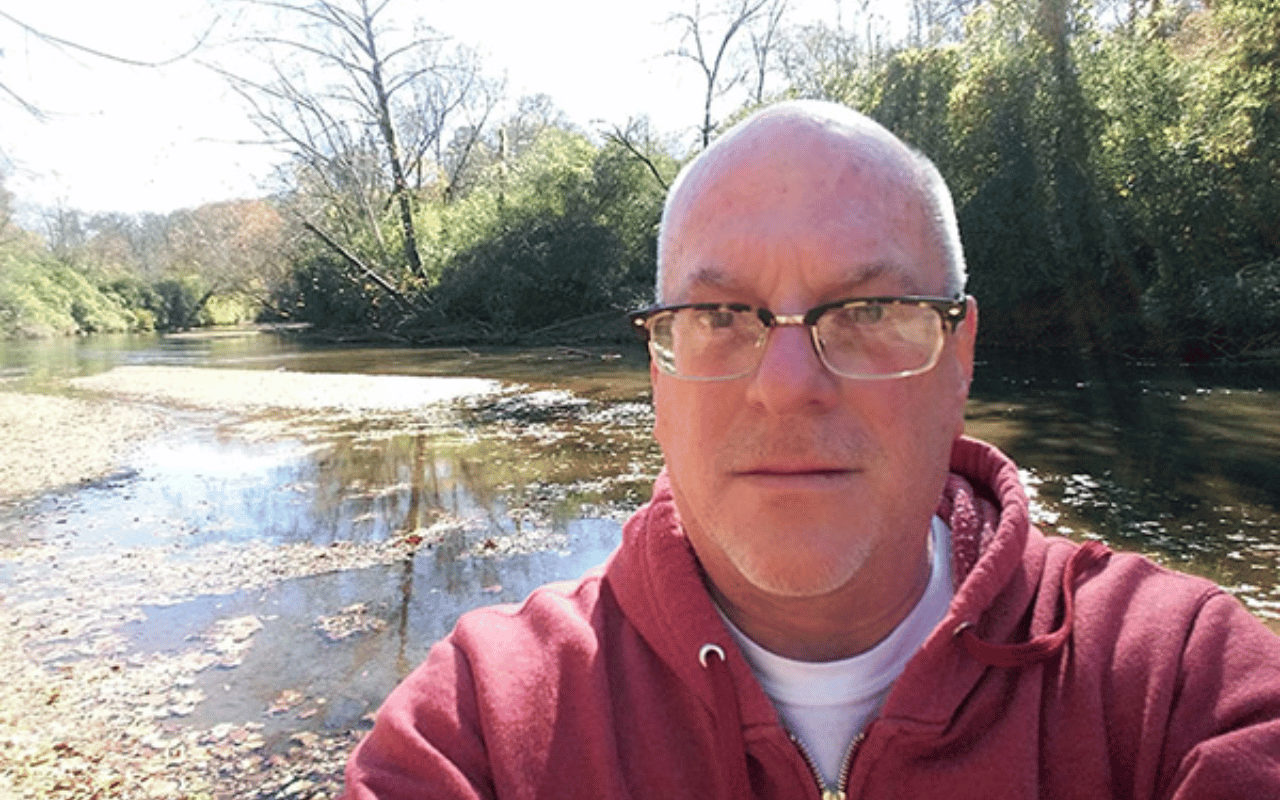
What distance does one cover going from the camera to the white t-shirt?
3.96 ft

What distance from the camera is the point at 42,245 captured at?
4594cm

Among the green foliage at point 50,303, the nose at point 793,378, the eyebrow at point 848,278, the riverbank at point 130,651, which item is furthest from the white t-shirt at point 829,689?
the green foliage at point 50,303

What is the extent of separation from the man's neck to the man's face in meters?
0.03

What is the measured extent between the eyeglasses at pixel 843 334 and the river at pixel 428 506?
3.06 m

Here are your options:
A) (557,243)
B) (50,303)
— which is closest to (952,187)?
(557,243)

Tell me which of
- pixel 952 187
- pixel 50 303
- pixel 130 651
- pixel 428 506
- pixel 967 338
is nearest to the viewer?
pixel 967 338

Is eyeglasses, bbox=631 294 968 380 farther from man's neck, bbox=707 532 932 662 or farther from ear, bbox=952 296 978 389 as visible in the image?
man's neck, bbox=707 532 932 662

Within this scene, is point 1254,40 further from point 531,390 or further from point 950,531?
point 950,531

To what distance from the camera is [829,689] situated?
1227mm

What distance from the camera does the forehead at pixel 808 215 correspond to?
1.21 m

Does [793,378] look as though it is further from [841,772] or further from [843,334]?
[841,772]

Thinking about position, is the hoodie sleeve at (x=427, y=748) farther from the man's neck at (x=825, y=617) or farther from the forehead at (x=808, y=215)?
the forehead at (x=808, y=215)

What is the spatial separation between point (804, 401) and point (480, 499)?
6363 millimetres

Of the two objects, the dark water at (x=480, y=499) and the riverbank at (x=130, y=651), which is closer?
the riverbank at (x=130, y=651)
